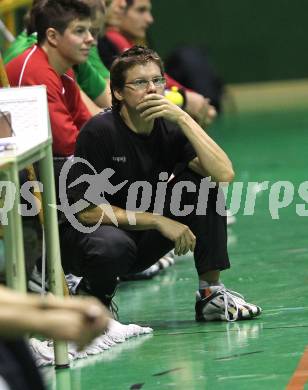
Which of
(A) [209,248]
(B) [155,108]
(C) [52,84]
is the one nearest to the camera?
(B) [155,108]

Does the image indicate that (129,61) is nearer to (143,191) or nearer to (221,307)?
(143,191)

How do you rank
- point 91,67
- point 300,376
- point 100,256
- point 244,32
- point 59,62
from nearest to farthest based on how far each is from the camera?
point 300,376, point 100,256, point 59,62, point 91,67, point 244,32

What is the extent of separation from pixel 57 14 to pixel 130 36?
7.95 feet

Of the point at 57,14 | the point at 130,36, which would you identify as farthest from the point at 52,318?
the point at 130,36

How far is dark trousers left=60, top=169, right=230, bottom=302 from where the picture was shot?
15.4ft

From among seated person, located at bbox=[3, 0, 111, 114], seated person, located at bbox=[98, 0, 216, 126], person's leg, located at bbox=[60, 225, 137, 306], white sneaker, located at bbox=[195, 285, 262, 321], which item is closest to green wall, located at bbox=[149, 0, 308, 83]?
seated person, located at bbox=[98, 0, 216, 126]

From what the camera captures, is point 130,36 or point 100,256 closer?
point 100,256

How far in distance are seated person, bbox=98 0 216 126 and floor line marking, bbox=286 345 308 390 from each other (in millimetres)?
3423

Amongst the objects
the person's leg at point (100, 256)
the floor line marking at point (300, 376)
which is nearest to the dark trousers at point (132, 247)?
the person's leg at point (100, 256)

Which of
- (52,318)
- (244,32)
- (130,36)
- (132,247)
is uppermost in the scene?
(52,318)

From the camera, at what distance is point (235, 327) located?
4.78 meters

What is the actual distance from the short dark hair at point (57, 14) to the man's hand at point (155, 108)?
3.28ft

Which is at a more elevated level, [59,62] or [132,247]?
[59,62]

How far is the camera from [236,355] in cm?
429
